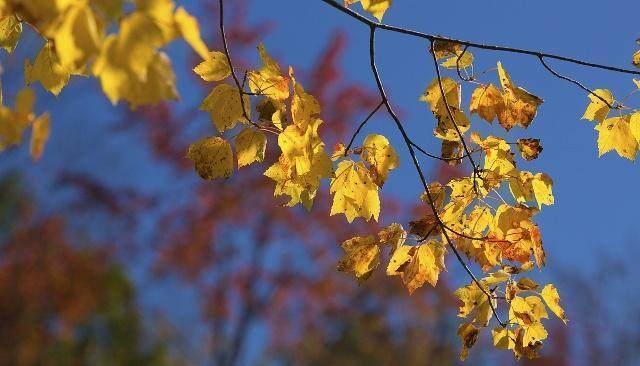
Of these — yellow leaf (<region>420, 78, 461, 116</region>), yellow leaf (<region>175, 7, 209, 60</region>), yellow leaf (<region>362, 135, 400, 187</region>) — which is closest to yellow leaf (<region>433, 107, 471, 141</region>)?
yellow leaf (<region>420, 78, 461, 116</region>)

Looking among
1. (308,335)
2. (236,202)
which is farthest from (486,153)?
(308,335)

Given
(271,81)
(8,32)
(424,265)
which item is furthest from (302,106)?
(8,32)

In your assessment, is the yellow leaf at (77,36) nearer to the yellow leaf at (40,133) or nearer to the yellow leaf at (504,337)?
the yellow leaf at (40,133)

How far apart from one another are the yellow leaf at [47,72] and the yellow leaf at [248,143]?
1.09 ft

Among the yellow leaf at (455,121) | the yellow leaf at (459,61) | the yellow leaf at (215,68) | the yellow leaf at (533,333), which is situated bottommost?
the yellow leaf at (533,333)

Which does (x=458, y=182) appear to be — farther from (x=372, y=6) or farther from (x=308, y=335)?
(x=308, y=335)

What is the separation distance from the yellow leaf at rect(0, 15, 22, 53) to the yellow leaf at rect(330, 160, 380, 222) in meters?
0.66

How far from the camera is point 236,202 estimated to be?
35.9 ft

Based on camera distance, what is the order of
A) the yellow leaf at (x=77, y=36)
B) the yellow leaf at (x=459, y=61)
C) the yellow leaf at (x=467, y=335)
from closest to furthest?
1. the yellow leaf at (x=77, y=36)
2. the yellow leaf at (x=459, y=61)
3. the yellow leaf at (x=467, y=335)

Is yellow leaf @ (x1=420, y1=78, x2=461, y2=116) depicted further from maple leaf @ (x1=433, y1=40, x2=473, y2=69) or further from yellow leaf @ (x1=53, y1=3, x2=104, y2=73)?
yellow leaf @ (x1=53, y1=3, x2=104, y2=73)

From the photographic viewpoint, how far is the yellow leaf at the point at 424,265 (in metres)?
1.50

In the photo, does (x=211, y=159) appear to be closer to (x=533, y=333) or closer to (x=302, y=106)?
(x=302, y=106)

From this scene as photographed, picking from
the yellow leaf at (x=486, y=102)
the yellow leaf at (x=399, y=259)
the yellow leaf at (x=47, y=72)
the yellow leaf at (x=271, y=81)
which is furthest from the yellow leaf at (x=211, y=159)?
the yellow leaf at (x=486, y=102)

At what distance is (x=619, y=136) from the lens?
4.78 feet
